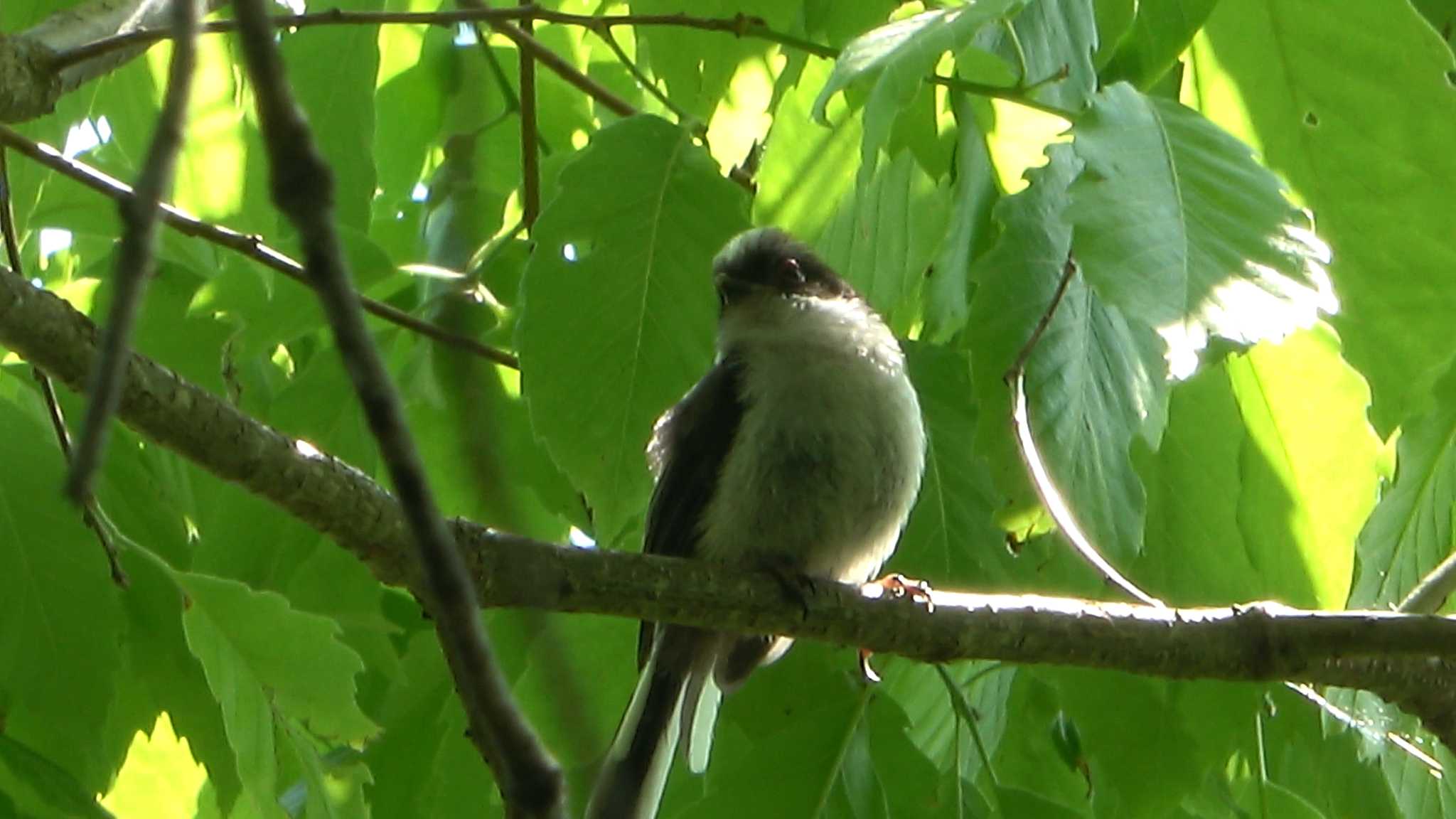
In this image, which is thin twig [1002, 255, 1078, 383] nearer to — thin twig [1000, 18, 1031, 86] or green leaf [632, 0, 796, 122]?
A: thin twig [1000, 18, 1031, 86]

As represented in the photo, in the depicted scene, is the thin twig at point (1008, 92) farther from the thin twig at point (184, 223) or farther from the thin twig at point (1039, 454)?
the thin twig at point (184, 223)

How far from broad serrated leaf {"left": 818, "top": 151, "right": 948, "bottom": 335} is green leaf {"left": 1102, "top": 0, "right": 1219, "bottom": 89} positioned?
0.58 meters

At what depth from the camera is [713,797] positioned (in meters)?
2.99

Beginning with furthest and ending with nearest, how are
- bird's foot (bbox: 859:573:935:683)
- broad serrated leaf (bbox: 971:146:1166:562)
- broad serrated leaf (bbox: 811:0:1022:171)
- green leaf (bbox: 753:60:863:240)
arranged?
green leaf (bbox: 753:60:863:240) < bird's foot (bbox: 859:573:935:683) < broad serrated leaf (bbox: 971:146:1166:562) < broad serrated leaf (bbox: 811:0:1022:171)

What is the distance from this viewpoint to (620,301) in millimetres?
3113

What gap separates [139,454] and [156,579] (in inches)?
28.6

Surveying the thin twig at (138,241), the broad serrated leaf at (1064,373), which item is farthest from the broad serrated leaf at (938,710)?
the thin twig at (138,241)

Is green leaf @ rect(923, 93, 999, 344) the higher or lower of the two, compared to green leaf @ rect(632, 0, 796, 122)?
lower

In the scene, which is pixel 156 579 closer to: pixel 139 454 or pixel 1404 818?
pixel 139 454

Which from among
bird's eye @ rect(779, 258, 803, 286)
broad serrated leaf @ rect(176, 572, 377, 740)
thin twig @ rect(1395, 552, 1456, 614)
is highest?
bird's eye @ rect(779, 258, 803, 286)

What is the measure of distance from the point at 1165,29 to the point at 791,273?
1.97 meters

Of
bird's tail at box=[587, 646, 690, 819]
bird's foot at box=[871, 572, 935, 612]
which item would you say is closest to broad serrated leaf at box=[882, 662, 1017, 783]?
bird's foot at box=[871, 572, 935, 612]

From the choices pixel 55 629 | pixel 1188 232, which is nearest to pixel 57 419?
pixel 55 629

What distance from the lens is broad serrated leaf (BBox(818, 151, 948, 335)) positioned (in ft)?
10.7
